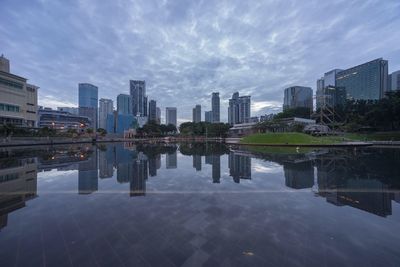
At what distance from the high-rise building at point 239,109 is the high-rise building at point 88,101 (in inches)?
4793

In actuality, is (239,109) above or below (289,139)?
above

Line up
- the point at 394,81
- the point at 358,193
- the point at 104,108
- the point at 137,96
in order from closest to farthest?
the point at 358,193 < the point at 394,81 < the point at 137,96 < the point at 104,108

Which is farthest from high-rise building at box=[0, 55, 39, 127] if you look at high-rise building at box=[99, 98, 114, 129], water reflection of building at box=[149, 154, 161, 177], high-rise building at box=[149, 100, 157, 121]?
high-rise building at box=[149, 100, 157, 121]

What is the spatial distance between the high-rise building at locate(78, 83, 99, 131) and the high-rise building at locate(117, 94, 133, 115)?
96.9 feet

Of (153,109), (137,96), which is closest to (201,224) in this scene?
(137,96)

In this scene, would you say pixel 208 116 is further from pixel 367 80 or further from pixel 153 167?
pixel 153 167

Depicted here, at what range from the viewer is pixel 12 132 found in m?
47.7

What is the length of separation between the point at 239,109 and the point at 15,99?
5212 inches

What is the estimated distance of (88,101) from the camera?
177125 millimetres

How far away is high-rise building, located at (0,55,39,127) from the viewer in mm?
56344

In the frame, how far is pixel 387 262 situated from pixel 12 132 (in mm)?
66804

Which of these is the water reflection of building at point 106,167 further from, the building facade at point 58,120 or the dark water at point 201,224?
the building facade at point 58,120

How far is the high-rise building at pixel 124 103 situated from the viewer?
163575mm

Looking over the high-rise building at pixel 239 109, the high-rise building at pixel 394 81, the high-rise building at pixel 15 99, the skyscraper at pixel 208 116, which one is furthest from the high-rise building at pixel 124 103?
the high-rise building at pixel 394 81
